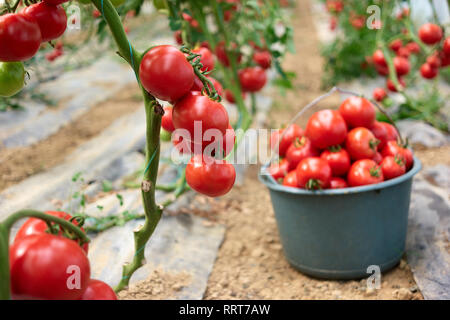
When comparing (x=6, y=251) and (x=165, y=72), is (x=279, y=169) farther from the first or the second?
(x=6, y=251)

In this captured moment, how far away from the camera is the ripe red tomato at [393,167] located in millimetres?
1562

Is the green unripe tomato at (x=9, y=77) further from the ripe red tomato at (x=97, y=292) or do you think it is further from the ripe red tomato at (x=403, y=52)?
the ripe red tomato at (x=403, y=52)

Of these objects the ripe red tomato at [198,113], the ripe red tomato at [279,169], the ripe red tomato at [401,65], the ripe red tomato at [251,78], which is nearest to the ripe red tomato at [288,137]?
the ripe red tomato at [279,169]

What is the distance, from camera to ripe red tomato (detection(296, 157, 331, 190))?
1487mm

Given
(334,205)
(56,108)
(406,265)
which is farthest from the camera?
(56,108)

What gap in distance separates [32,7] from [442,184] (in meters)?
1.89

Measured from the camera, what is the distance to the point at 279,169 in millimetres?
1722

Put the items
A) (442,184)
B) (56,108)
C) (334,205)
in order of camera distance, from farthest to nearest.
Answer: (56,108) → (442,184) → (334,205)

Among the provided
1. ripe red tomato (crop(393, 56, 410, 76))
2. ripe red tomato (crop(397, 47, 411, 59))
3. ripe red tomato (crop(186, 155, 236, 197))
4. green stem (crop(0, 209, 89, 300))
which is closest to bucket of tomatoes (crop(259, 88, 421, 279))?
ripe red tomato (crop(186, 155, 236, 197))

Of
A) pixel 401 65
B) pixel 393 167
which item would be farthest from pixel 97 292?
pixel 401 65

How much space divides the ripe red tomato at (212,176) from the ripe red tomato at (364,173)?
2.34 ft

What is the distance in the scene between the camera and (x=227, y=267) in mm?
1810

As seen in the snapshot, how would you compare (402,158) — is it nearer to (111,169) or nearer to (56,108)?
(111,169)
